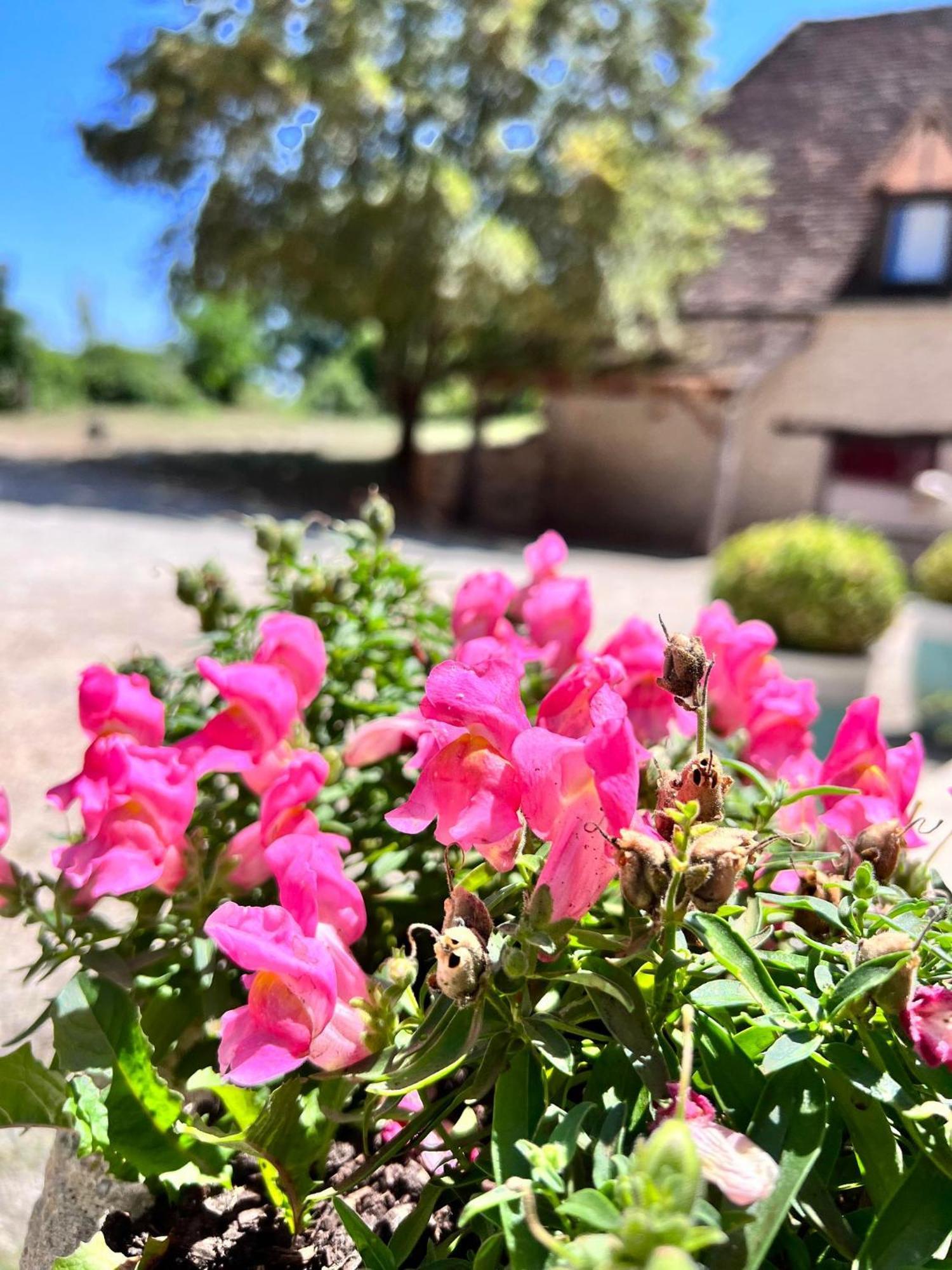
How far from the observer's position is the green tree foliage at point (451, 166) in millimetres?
9977

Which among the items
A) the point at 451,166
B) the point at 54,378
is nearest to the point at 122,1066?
the point at 451,166

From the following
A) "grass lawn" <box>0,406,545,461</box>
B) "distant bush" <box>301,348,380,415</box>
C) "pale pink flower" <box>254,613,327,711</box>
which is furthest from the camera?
"distant bush" <box>301,348,380,415</box>

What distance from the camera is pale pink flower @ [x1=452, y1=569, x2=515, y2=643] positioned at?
40.4 inches

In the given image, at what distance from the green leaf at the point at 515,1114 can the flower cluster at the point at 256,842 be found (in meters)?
0.11

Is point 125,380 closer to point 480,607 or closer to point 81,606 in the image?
point 81,606

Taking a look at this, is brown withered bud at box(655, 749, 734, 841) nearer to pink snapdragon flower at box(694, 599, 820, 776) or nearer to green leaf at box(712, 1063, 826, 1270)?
green leaf at box(712, 1063, 826, 1270)

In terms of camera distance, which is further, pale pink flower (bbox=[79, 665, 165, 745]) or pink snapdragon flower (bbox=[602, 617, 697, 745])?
pink snapdragon flower (bbox=[602, 617, 697, 745])

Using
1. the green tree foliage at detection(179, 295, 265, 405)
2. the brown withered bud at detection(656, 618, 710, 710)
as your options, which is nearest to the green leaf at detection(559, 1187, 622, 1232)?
the brown withered bud at detection(656, 618, 710, 710)

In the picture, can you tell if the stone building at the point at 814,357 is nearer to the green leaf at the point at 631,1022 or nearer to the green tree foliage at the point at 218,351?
the green leaf at the point at 631,1022

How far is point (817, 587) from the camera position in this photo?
4.35m

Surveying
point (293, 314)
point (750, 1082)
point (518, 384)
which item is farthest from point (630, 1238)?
point (293, 314)

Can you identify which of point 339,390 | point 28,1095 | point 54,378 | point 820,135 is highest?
point 820,135

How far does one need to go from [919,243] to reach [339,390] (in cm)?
2144

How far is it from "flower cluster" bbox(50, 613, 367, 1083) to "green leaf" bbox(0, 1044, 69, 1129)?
0.11 m
